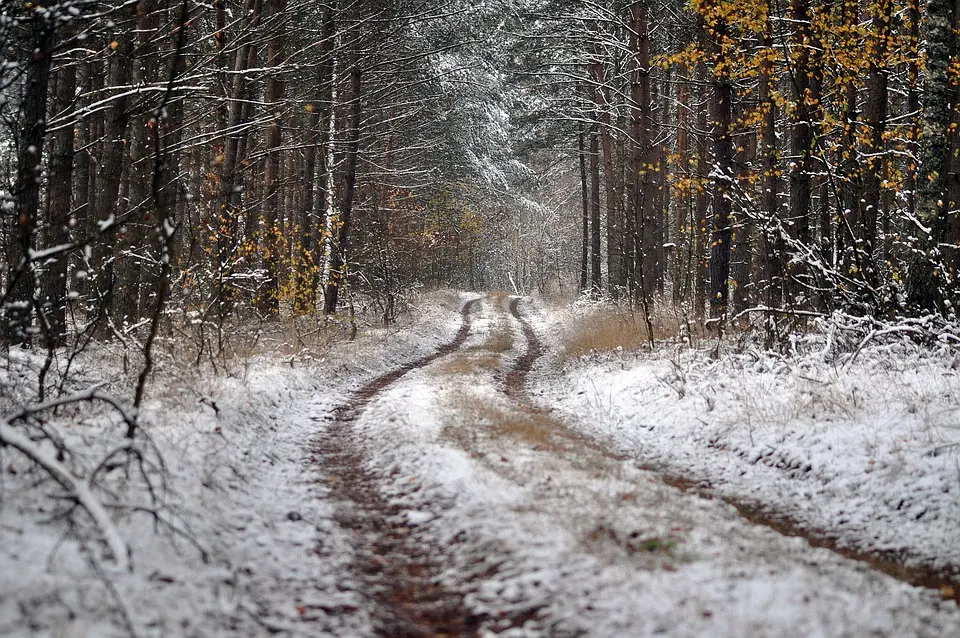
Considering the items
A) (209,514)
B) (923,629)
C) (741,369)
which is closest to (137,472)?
(209,514)

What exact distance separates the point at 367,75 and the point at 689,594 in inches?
750

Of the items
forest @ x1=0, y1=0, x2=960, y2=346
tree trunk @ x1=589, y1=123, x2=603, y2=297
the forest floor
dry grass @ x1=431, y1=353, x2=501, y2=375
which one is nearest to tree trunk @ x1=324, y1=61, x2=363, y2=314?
forest @ x1=0, y1=0, x2=960, y2=346

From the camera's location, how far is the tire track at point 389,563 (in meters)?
4.13

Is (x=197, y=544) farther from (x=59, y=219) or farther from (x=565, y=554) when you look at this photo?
(x=59, y=219)

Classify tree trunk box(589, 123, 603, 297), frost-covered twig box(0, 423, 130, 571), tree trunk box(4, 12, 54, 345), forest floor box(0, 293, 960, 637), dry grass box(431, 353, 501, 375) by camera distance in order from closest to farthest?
frost-covered twig box(0, 423, 130, 571) → forest floor box(0, 293, 960, 637) → tree trunk box(4, 12, 54, 345) → dry grass box(431, 353, 501, 375) → tree trunk box(589, 123, 603, 297)

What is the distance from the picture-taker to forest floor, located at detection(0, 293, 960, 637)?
380 centimetres

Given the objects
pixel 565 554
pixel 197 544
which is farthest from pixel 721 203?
pixel 197 544

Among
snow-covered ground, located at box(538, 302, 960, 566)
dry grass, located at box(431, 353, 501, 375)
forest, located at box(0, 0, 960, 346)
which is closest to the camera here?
snow-covered ground, located at box(538, 302, 960, 566)

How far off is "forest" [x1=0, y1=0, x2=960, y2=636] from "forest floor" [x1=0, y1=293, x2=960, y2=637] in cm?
4

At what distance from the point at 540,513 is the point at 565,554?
0.80 metres

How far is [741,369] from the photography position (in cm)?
1025

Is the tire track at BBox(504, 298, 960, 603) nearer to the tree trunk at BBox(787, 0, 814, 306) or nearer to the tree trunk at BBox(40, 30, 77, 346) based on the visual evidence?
the tree trunk at BBox(787, 0, 814, 306)

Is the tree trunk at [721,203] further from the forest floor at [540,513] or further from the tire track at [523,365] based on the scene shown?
the tire track at [523,365]

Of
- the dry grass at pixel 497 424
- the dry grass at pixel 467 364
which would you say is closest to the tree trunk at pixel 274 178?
the dry grass at pixel 467 364
